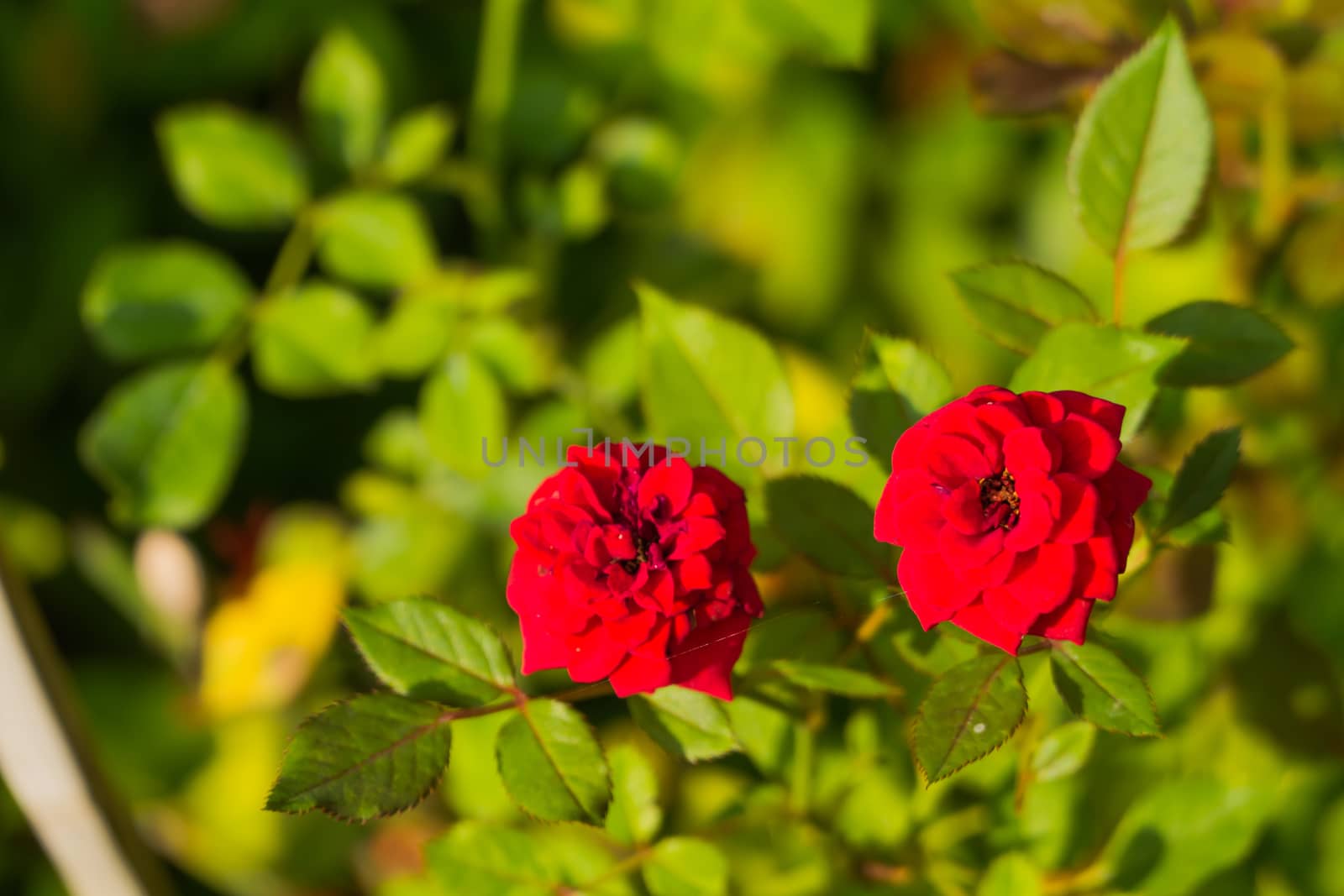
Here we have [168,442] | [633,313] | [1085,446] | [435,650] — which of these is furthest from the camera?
[633,313]

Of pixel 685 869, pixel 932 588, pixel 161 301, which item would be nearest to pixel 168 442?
pixel 161 301

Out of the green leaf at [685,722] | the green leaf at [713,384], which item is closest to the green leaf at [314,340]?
the green leaf at [713,384]

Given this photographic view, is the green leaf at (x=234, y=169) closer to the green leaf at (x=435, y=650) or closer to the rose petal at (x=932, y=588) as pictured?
the green leaf at (x=435, y=650)

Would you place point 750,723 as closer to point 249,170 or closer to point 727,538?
point 727,538

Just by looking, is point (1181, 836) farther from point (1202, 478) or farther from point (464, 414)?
point (464, 414)

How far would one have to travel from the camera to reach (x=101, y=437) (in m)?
0.78

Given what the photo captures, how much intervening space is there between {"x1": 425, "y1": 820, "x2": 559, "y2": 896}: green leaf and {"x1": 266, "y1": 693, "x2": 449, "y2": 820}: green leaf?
0.11m

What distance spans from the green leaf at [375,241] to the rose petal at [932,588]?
1.64ft

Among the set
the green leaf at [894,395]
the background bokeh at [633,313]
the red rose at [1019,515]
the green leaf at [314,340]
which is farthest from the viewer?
the green leaf at [314,340]

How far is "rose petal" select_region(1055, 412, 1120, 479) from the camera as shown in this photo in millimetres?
395

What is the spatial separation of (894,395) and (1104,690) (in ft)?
0.50

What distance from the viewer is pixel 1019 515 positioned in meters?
0.41

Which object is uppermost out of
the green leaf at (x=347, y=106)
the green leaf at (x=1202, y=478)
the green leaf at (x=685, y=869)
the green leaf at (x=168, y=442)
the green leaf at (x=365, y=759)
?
the green leaf at (x=347, y=106)

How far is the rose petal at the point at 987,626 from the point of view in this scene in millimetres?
401
